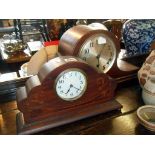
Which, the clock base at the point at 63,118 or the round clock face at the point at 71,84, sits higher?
the round clock face at the point at 71,84

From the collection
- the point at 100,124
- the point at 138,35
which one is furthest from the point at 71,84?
the point at 138,35

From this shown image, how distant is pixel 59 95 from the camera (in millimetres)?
756

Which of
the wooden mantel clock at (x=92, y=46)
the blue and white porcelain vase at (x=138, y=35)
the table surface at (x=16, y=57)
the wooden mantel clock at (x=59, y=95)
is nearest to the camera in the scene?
the wooden mantel clock at (x=59, y=95)

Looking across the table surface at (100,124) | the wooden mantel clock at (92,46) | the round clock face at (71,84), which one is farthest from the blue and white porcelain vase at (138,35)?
the round clock face at (71,84)

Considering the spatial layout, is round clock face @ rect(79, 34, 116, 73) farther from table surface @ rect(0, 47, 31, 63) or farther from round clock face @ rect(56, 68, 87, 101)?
table surface @ rect(0, 47, 31, 63)

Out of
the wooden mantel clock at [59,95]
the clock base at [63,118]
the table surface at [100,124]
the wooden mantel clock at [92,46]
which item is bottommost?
the table surface at [100,124]

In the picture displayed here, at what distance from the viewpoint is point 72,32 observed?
884mm

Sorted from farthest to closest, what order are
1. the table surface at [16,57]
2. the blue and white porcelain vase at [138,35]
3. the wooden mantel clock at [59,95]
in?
1. the table surface at [16,57]
2. the blue and white porcelain vase at [138,35]
3. the wooden mantel clock at [59,95]

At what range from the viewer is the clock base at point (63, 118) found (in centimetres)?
74

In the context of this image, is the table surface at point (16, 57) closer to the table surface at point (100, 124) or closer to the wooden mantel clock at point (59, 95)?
the table surface at point (100, 124)

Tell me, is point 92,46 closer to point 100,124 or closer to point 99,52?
point 99,52

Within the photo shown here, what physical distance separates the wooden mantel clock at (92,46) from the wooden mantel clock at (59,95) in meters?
0.08
